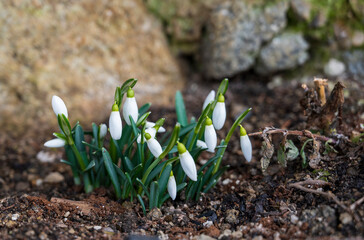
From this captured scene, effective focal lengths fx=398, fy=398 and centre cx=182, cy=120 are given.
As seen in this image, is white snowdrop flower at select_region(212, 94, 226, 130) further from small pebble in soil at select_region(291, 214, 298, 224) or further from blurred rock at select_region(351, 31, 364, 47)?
blurred rock at select_region(351, 31, 364, 47)

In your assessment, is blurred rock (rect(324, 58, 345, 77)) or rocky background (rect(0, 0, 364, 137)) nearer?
rocky background (rect(0, 0, 364, 137))

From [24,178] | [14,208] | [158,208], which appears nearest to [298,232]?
[158,208]

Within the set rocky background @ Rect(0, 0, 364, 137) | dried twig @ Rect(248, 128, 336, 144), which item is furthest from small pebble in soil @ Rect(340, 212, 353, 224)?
rocky background @ Rect(0, 0, 364, 137)

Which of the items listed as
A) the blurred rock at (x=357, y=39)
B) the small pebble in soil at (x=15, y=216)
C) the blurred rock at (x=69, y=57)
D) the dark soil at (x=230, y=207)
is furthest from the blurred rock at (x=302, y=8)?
the small pebble in soil at (x=15, y=216)

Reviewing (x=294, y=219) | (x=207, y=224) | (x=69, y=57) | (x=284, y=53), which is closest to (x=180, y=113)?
(x=207, y=224)

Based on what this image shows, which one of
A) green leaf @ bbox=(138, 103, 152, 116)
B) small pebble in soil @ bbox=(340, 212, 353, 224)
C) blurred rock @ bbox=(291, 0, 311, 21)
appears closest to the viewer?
small pebble in soil @ bbox=(340, 212, 353, 224)

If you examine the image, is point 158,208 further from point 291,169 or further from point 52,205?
point 291,169

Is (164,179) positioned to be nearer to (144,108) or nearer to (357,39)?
(144,108)
